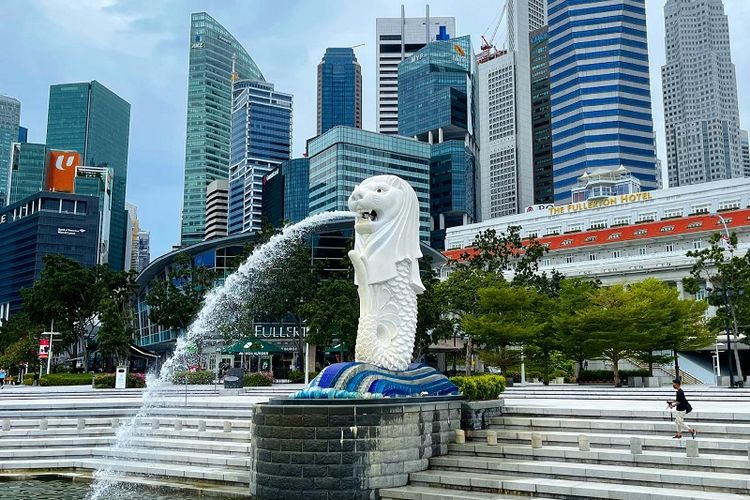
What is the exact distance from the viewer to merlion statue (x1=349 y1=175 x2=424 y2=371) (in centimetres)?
1812

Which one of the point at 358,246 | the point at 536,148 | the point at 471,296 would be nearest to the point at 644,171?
the point at 536,148

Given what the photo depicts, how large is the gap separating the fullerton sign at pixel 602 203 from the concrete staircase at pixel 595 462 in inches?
2689

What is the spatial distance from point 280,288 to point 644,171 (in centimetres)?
10875

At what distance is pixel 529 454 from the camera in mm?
15617

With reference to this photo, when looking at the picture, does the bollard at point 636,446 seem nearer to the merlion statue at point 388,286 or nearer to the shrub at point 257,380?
the merlion statue at point 388,286

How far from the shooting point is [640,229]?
72812 mm

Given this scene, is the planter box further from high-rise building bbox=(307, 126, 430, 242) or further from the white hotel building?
high-rise building bbox=(307, 126, 430, 242)

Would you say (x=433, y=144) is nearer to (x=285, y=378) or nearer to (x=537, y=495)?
(x=285, y=378)

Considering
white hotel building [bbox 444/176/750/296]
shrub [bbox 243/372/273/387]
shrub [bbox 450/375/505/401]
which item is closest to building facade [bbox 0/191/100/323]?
white hotel building [bbox 444/176/750/296]

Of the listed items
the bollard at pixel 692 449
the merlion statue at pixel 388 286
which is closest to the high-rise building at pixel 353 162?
the merlion statue at pixel 388 286

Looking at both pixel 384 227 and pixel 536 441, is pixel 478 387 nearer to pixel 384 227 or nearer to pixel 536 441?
pixel 536 441

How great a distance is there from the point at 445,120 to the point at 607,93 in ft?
158

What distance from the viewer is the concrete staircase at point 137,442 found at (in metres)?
18.1

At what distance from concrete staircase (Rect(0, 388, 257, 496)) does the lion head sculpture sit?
6.15m
